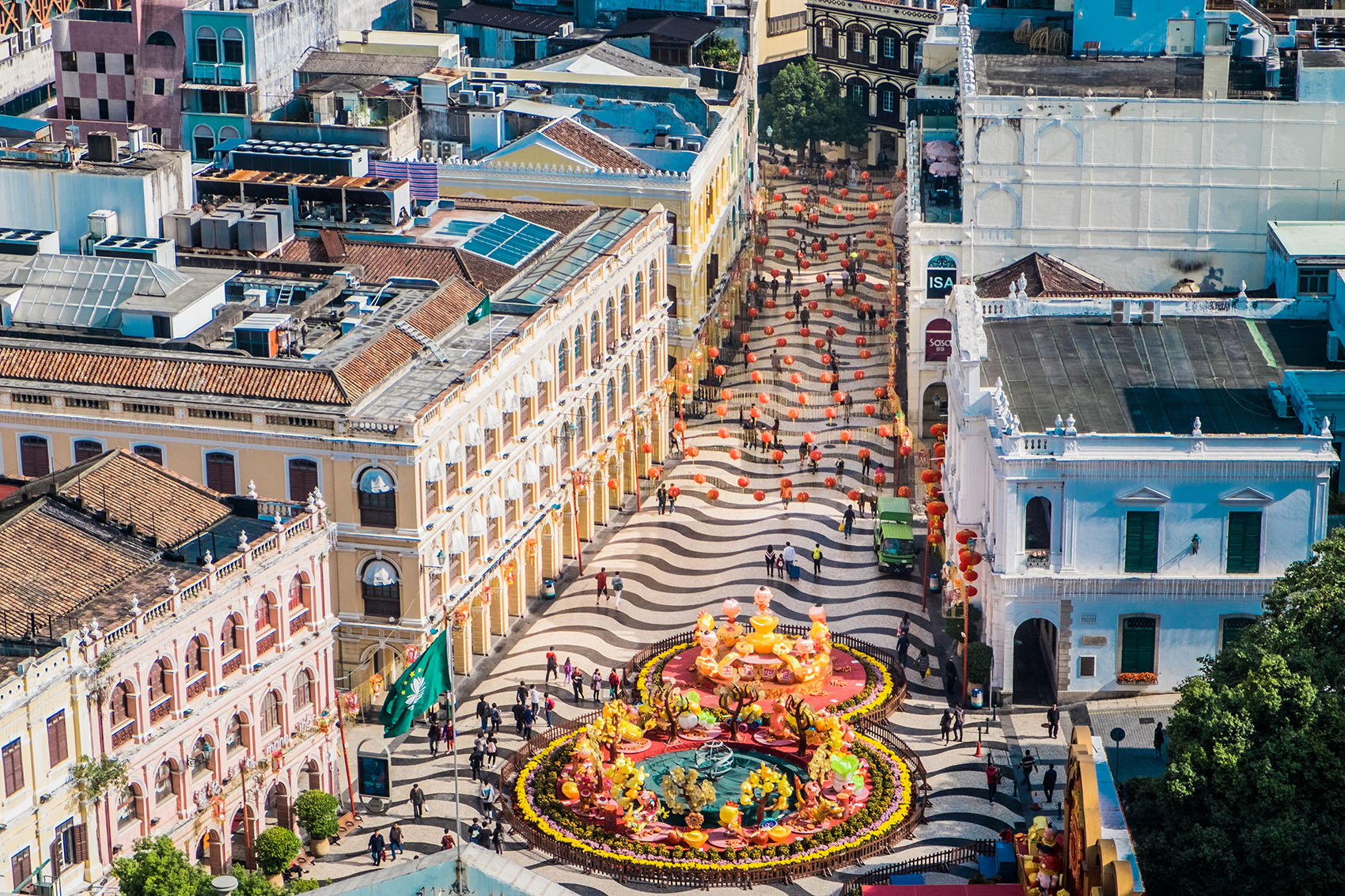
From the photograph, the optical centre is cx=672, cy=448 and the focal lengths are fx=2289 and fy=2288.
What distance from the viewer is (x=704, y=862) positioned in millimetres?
88188

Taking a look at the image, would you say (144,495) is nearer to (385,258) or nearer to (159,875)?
(159,875)

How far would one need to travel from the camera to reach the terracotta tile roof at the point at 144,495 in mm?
89000

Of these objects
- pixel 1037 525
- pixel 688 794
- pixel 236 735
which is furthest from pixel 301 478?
pixel 1037 525

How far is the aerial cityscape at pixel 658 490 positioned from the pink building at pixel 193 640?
212 mm

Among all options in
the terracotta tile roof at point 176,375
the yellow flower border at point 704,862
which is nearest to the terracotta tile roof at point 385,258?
the terracotta tile roof at point 176,375

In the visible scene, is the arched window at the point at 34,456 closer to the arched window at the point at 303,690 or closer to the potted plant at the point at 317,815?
the arched window at the point at 303,690

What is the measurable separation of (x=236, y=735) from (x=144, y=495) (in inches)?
409

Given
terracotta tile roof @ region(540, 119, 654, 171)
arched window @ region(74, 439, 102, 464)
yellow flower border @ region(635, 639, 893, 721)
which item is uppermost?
terracotta tile roof @ region(540, 119, 654, 171)

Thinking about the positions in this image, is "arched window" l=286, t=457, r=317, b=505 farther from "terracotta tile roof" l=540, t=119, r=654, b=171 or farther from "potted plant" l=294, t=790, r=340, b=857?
"terracotta tile roof" l=540, t=119, r=654, b=171

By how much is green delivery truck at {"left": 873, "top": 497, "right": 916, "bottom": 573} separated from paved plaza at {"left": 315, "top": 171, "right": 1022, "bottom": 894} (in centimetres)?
102

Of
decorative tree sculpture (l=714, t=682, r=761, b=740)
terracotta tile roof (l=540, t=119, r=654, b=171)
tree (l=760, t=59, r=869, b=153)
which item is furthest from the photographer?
tree (l=760, t=59, r=869, b=153)

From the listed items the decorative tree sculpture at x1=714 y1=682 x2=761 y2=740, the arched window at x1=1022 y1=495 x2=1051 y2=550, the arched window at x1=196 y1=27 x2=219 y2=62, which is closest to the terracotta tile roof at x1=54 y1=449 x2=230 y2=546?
the decorative tree sculpture at x1=714 y1=682 x2=761 y2=740

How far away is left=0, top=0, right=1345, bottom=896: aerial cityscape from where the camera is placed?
270ft

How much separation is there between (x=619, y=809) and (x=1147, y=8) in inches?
2848
